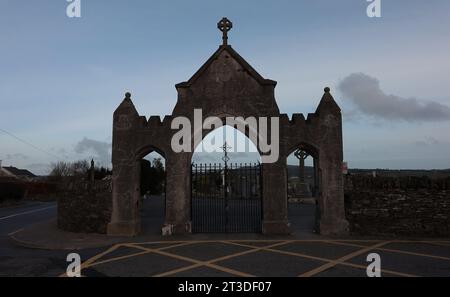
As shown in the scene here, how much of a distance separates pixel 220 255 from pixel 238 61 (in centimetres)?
735

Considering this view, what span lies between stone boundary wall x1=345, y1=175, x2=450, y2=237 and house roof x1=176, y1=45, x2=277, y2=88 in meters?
5.02

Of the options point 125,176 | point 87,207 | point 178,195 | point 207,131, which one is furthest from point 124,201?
point 207,131

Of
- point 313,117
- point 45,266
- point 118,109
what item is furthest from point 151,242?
point 313,117

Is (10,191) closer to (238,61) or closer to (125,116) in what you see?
(125,116)

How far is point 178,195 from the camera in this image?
13.2 meters

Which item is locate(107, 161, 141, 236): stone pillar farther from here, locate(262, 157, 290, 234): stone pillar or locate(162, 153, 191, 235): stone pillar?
locate(262, 157, 290, 234): stone pillar

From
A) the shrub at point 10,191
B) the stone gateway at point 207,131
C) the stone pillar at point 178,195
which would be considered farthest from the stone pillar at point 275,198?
the shrub at point 10,191

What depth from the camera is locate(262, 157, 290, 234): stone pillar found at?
1299 centimetres

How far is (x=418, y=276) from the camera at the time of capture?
24.7ft

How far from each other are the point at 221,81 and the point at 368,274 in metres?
8.54

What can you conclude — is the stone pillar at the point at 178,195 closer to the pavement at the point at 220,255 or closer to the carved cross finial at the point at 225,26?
the pavement at the point at 220,255

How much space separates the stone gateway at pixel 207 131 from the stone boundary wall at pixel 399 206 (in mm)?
594

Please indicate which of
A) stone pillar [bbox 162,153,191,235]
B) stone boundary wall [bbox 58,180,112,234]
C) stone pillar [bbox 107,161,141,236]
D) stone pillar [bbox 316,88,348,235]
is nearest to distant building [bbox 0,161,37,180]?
stone boundary wall [bbox 58,180,112,234]

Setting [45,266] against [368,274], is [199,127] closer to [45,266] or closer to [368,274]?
[45,266]
